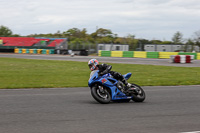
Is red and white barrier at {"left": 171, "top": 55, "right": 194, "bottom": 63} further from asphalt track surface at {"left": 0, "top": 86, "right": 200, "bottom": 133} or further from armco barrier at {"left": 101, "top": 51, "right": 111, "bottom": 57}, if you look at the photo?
asphalt track surface at {"left": 0, "top": 86, "right": 200, "bottom": 133}

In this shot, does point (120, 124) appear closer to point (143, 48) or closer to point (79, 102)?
point (79, 102)

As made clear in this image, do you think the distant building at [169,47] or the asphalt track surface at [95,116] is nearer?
the asphalt track surface at [95,116]

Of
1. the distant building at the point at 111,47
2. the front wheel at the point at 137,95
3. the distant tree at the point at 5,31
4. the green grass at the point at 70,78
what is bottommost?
the green grass at the point at 70,78

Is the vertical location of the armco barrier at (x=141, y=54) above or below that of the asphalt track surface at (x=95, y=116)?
above

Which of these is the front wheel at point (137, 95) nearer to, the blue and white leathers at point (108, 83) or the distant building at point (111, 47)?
the blue and white leathers at point (108, 83)

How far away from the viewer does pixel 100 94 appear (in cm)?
836

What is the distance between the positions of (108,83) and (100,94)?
0.39m

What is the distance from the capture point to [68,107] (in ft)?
25.5

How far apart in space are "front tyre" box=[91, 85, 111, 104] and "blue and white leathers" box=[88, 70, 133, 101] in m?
0.11

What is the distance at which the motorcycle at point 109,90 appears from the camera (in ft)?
26.9

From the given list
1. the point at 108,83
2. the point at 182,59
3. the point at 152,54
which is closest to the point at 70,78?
the point at 108,83

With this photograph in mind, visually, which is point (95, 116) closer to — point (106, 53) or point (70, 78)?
point (70, 78)

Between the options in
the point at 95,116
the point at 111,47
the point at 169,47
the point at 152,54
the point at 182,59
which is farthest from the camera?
the point at 111,47

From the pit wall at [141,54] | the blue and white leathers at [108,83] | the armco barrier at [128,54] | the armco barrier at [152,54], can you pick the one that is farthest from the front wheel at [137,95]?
the armco barrier at [128,54]
